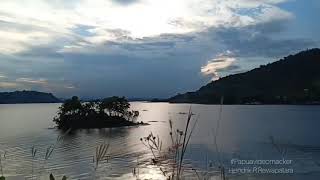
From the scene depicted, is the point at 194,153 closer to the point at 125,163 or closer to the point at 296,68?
the point at 125,163

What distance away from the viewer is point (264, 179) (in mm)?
38031

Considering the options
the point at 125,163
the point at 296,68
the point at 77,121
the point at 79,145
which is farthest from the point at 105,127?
the point at 296,68

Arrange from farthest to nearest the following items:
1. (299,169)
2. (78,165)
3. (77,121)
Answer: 1. (77,121)
2. (78,165)
3. (299,169)

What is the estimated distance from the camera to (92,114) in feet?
361

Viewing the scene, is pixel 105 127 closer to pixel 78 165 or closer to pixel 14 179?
pixel 78 165

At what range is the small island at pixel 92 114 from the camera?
104 metres

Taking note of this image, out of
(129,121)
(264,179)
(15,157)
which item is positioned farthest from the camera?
(129,121)

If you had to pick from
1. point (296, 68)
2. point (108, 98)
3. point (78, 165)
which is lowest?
point (78, 165)

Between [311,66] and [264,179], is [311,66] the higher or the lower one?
the higher one

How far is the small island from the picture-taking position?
342 feet

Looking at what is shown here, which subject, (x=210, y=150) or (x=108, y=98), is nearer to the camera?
(x=210, y=150)

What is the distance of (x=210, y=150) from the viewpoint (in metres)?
60.2

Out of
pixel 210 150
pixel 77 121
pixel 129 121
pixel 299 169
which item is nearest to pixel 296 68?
pixel 129 121

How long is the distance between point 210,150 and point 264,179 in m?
22.3
